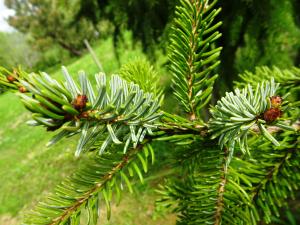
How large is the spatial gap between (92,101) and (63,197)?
0.26 meters

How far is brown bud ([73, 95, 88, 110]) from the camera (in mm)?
432

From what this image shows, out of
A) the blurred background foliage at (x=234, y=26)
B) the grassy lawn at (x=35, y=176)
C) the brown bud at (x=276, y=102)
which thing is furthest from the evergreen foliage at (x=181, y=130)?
the grassy lawn at (x=35, y=176)

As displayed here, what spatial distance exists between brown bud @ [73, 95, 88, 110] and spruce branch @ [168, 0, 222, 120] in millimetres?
341

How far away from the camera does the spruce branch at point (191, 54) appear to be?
28.0 inches

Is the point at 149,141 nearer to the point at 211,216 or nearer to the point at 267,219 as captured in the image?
the point at 211,216

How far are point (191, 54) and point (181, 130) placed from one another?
0.62 ft

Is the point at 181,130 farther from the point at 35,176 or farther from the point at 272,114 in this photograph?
the point at 35,176

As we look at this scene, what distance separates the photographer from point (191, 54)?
0.72 metres

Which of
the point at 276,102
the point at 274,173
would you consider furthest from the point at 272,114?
the point at 274,173

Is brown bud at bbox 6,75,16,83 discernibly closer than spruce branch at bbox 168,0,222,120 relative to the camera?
Yes

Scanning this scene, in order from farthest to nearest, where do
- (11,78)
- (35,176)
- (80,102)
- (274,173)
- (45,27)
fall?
(45,27), (35,176), (274,173), (11,78), (80,102)

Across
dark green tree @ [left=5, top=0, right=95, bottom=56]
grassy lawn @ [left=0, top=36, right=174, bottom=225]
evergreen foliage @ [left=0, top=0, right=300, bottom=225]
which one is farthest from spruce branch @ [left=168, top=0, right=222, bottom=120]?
dark green tree @ [left=5, top=0, right=95, bottom=56]

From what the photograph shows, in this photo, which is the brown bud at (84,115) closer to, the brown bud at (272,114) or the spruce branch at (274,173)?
the brown bud at (272,114)

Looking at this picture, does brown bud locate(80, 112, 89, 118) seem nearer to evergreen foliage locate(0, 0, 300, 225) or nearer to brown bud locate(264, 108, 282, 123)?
evergreen foliage locate(0, 0, 300, 225)
